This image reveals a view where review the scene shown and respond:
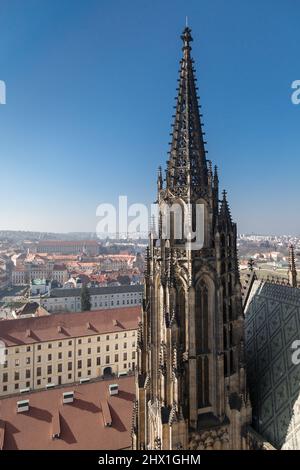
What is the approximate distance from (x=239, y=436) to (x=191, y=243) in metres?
9.18

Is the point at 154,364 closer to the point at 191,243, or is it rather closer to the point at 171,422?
the point at 171,422

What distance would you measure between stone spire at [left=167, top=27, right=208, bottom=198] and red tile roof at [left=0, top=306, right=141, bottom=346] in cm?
4024

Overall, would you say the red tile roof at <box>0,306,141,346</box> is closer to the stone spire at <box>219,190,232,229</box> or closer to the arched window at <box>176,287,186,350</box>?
the arched window at <box>176,287,186,350</box>

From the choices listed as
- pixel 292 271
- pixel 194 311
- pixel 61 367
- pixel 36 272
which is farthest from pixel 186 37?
pixel 36 272

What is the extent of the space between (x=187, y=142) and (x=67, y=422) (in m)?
22.4

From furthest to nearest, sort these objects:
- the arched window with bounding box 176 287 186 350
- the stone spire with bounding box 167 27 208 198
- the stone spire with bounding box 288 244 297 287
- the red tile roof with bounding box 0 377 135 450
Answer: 1. the red tile roof with bounding box 0 377 135 450
2. the stone spire with bounding box 288 244 297 287
3. the stone spire with bounding box 167 27 208 198
4. the arched window with bounding box 176 287 186 350

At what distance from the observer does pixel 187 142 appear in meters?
15.0

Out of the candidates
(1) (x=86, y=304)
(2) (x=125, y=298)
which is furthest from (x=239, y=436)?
(2) (x=125, y=298)

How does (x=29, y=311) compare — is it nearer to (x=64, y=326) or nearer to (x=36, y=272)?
(x=64, y=326)

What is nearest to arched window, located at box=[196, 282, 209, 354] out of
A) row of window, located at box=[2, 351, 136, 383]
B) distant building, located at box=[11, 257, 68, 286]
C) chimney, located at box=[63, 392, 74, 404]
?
chimney, located at box=[63, 392, 74, 404]

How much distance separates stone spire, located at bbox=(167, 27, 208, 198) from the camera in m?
14.8

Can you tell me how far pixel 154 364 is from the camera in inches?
645

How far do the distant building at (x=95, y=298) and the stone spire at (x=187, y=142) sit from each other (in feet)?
241

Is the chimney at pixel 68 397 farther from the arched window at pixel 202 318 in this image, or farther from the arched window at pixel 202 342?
the arched window at pixel 202 318
